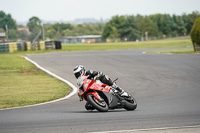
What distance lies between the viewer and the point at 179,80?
20719 mm

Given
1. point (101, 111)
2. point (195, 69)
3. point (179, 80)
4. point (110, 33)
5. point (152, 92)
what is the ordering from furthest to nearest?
point (110, 33), point (195, 69), point (179, 80), point (152, 92), point (101, 111)

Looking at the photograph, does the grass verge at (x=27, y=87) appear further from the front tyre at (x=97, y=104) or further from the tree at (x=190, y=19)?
the tree at (x=190, y=19)

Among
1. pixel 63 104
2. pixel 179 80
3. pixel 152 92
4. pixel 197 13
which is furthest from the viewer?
pixel 197 13

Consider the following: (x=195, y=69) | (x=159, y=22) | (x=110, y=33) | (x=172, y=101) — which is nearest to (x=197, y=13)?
(x=159, y=22)

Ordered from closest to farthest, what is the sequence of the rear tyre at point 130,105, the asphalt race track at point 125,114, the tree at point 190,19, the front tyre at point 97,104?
the asphalt race track at point 125,114, the front tyre at point 97,104, the rear tyre at point 130,105, the tree at point 190,19

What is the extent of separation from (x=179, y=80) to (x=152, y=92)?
4.62 m

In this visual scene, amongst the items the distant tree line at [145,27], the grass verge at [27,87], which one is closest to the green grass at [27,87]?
the grass verge at [27,87]

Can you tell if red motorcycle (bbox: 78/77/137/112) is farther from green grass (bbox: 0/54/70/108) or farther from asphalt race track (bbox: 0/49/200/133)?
green grass (bbox: 0/54/70/108)

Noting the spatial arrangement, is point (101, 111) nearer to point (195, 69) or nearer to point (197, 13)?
point (195, 69)

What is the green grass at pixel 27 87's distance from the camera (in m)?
15.2

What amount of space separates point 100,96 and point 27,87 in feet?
29.6

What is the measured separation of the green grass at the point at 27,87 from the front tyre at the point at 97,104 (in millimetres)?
4134

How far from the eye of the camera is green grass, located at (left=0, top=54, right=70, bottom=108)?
49.7 ft

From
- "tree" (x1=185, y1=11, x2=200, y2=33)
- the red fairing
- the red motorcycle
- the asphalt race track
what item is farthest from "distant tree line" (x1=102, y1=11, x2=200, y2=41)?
the red fairing
